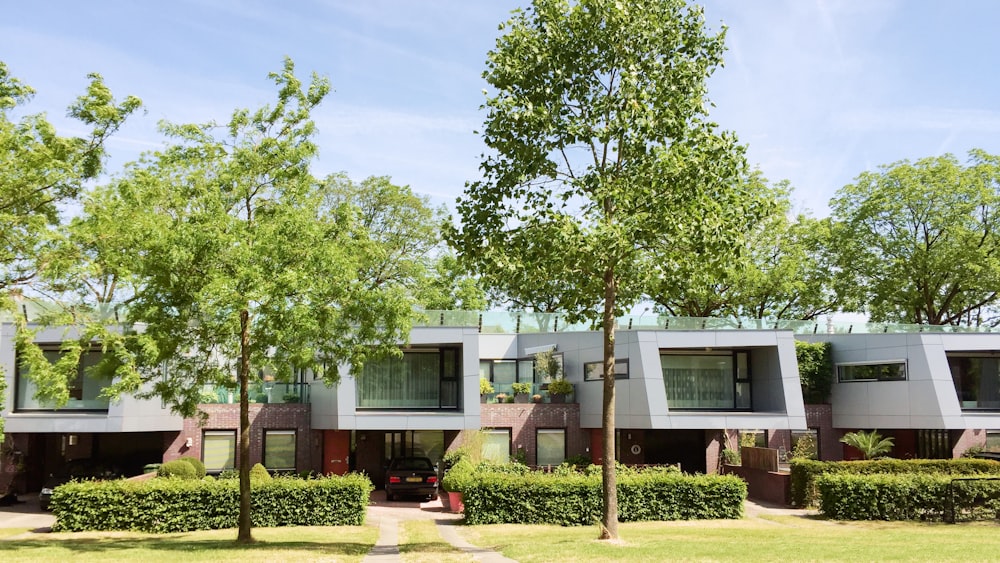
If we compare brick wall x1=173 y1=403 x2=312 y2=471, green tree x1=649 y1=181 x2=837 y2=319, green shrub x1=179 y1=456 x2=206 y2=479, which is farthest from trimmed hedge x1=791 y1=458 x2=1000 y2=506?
green shrub x1=179 y1=456 x2=206 y2=479

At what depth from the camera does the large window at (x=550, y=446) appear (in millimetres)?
31656

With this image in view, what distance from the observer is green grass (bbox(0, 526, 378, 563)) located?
16.0m

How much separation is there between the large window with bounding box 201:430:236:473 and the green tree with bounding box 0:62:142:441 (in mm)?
14331

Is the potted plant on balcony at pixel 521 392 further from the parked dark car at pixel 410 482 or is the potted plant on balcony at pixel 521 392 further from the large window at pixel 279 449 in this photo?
the large window at pixel 279 449

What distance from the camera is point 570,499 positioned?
2231 cm

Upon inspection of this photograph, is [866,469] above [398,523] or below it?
above

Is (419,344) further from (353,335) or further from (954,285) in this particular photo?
(954,285)

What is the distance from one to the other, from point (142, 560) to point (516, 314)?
21.5 metres

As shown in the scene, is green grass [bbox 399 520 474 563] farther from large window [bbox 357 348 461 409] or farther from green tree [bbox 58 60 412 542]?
large window [bbox 357 348 461 409]

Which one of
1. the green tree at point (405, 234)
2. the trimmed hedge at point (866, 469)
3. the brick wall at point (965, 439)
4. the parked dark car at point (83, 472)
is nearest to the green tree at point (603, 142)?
the trimmed hedge at point (866, 469)

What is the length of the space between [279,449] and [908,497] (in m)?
19.8

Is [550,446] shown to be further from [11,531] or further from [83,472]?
[11,531]

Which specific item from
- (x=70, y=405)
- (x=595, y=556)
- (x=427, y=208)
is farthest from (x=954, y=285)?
(x=70, y=405)

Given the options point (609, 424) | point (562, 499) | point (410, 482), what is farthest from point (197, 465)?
point (609, 424)
